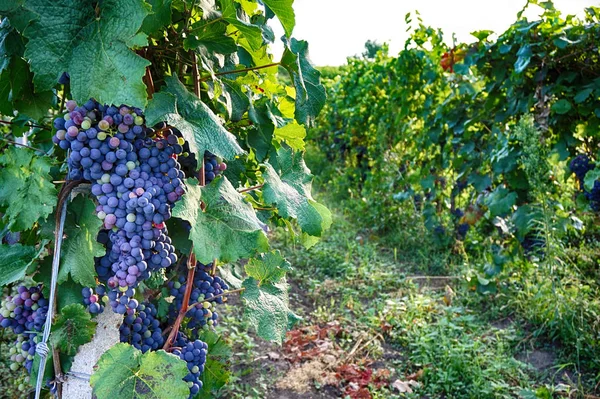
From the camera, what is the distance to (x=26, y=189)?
50.1 inches

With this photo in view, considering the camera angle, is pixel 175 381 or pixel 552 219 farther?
pixel 552 219

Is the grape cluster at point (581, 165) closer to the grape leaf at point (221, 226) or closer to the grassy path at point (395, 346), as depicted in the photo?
the grassy path at point (395, 346)

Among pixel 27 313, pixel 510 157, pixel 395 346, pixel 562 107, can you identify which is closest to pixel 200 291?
pixel 27 313

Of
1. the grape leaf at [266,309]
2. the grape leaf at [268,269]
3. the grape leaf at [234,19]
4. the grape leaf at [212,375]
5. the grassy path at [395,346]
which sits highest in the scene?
the grape leaf at [234,19]

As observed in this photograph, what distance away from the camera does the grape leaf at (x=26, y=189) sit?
4.10 feet

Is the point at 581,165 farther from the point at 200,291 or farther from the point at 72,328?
the point at 72,328

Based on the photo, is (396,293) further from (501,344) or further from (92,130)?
(92,130)

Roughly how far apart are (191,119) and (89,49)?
0.27 m

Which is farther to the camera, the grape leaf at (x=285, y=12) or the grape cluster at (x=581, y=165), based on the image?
the grape cluster at (x=581, y=165)

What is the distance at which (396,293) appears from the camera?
4.57 m

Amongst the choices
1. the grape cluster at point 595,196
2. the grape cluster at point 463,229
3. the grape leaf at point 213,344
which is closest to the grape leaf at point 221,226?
the grape leaf at point 213,344

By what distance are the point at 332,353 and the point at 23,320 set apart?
7.94 feet

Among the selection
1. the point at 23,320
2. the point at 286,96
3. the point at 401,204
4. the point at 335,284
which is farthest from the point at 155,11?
the point at 401,204

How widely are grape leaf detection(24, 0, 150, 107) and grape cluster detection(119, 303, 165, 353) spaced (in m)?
0.67
